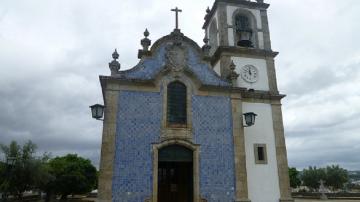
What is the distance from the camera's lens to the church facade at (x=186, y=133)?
12.9 m

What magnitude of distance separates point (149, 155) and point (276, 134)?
20.3 ft

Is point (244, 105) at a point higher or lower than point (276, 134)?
higher

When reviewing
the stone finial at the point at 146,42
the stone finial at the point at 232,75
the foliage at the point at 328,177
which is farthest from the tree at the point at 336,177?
the stone finial at the point at 146,42

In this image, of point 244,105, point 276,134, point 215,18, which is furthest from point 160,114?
point 215,18

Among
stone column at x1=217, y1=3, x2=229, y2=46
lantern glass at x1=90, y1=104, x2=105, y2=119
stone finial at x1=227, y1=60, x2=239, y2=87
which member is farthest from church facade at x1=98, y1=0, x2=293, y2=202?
stone column at x1=217, y1=3, x2=229, y2=46

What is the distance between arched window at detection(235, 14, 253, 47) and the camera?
17.3 meters

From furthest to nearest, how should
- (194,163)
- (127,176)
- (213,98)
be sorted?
(213,98) → (194,163) → (127,176)

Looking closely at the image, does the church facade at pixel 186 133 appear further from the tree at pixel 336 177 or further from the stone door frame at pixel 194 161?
the tree at pixel 336 177

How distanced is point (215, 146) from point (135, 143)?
3391 millimetres

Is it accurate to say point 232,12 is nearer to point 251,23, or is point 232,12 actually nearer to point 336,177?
point 251,23

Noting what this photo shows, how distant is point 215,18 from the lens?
18.5 metres

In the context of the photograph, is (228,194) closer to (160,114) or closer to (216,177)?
(216,177)

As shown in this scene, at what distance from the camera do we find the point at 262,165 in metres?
14.6

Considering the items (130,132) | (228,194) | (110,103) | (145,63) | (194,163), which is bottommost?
(228,194)
